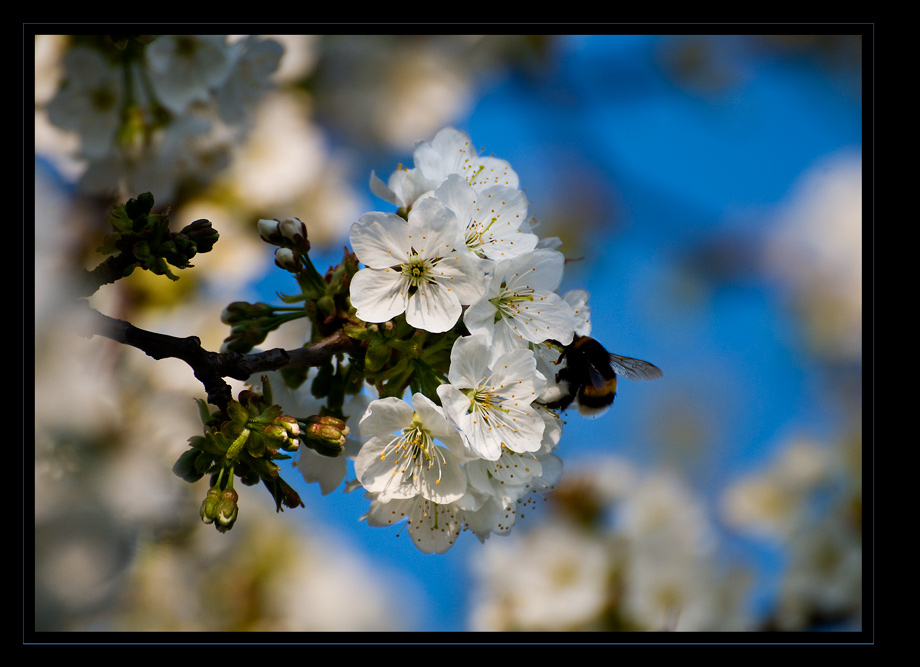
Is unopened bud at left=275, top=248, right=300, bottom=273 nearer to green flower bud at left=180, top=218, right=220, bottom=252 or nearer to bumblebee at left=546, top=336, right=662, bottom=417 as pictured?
green flower bud at left=180, top=218, right=220, bottom=252

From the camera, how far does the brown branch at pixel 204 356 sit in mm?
1128

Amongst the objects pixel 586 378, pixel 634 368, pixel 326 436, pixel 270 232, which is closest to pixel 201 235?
pixel 270 232

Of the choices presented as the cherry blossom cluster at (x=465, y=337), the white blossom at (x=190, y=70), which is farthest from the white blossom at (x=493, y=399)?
the white blossom at (x=190, y=70)

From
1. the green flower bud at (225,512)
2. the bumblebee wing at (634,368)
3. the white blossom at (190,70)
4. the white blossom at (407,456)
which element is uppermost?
the white blossom at (190,70)

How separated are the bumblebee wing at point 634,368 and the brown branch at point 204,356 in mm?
790

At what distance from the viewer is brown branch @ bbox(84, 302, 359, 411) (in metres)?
1.13

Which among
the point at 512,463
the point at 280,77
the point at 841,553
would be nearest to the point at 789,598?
the point at 841,553

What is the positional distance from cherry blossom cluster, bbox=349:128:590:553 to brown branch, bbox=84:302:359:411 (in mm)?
177

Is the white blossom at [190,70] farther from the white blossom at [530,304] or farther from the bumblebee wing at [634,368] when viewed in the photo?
the bumblebee wing at [634,368]

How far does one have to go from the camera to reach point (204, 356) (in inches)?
46.5

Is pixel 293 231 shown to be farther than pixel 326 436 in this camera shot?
Yes

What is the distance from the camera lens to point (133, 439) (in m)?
2.14

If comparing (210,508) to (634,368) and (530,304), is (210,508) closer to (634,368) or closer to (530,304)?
(530,304)

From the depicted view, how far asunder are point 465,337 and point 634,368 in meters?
0.64
